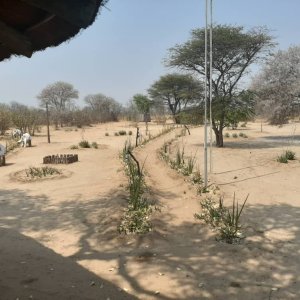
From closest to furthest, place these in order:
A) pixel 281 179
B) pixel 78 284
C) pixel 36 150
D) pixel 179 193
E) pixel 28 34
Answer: pixel 28 34 → pixel 78 284 → pixel 179 193 → pixel 281 179 → pixel 36 150

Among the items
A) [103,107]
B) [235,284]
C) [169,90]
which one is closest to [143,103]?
[169,90]

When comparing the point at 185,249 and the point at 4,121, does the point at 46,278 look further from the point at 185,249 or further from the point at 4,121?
the point at 4,121

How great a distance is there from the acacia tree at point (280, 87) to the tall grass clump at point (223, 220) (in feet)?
41.5

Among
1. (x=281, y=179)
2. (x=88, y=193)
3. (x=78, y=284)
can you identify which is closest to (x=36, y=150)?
(x=88, y=193)

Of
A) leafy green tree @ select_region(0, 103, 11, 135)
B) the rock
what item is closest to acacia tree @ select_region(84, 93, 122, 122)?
leafy green tree @ select_region(0, 103, 11, 135)

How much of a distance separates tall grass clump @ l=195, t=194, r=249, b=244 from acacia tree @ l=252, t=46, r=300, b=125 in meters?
12.6

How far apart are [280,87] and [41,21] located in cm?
1804

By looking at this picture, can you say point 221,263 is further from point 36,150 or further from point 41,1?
point 36,150

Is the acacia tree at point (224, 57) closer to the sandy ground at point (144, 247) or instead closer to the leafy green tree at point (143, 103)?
the sandy ground at point (144, 247)

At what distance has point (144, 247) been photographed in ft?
17.9

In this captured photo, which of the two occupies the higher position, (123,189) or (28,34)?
(28,34)

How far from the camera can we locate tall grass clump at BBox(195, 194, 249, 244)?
5.64 meters

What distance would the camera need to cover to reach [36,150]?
61.4ft

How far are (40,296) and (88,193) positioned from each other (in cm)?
A: 479
